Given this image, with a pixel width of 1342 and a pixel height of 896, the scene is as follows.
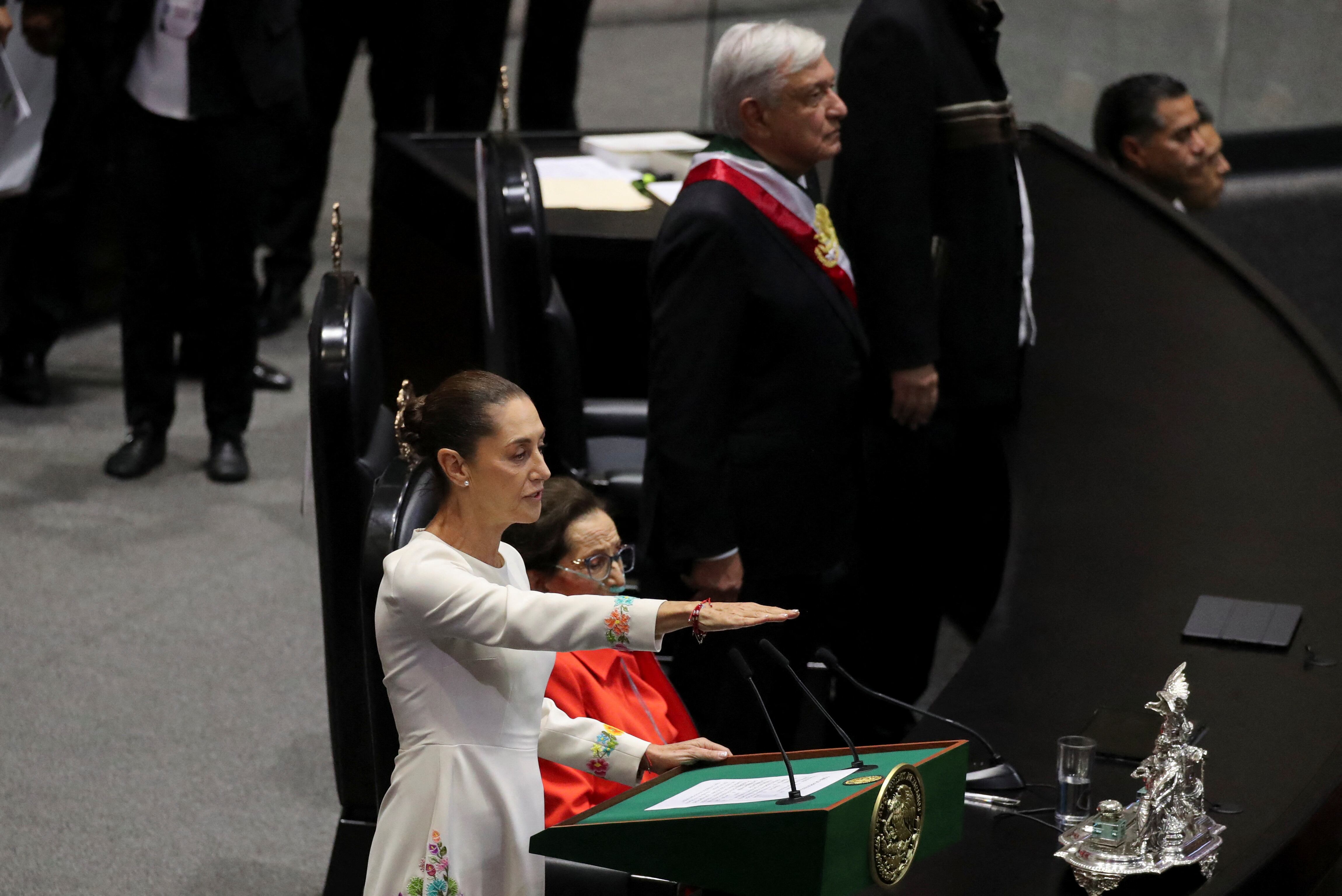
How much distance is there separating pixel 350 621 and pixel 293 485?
2335 mm

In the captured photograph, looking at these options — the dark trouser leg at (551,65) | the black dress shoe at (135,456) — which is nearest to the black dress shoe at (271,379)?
the black dress shoe at (135,456)

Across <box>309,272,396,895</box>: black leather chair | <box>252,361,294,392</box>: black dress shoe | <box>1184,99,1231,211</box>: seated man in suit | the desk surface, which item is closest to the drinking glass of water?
<box>309,272,396,895</box>: black leather chair

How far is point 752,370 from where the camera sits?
2354 mm

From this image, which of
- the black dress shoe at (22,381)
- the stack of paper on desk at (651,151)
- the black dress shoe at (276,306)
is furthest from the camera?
the black dress shoe at (276,306)

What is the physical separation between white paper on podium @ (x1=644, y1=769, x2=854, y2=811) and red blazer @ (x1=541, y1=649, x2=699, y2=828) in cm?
31

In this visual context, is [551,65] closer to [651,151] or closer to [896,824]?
[651,151]

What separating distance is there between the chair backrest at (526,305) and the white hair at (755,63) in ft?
1.73

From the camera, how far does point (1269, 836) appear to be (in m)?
1.64

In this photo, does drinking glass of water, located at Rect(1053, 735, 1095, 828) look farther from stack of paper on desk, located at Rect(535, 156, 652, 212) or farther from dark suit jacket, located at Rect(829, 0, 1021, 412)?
stack of paper on desk, located at Rect(535, 156, 652, 212)

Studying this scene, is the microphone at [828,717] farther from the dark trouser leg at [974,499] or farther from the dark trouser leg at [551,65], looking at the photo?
the dark trouser leg at [551,65]

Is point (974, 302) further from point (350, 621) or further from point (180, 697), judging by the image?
point (180, 697)

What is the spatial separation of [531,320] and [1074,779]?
4.45 feet

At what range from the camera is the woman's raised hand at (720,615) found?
4.59ft

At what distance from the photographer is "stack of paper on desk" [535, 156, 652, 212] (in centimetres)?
373
